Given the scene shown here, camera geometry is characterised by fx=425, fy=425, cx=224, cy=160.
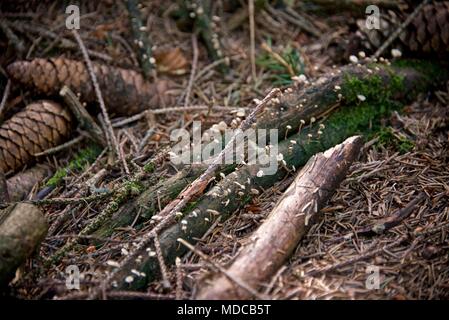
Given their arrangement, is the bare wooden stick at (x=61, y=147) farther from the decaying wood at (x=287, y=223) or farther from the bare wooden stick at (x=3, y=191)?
the decaying wood at (x=287, y=223)

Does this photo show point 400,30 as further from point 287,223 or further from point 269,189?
point 287,223

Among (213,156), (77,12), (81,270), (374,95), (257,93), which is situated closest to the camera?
(81,270)

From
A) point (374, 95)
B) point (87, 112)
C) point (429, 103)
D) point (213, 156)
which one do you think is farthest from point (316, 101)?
point (87, 112)

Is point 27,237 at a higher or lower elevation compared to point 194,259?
higher

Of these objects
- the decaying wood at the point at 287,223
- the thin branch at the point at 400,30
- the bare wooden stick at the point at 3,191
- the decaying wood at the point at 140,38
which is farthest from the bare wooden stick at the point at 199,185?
the thin branch at the point at 400,30

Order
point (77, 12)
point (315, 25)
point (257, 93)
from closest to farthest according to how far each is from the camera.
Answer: point (257, 93)
point (77, 12)
point (315, 25)

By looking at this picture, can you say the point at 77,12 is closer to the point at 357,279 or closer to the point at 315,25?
the point at 315,25

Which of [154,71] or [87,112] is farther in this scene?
[154,71]
